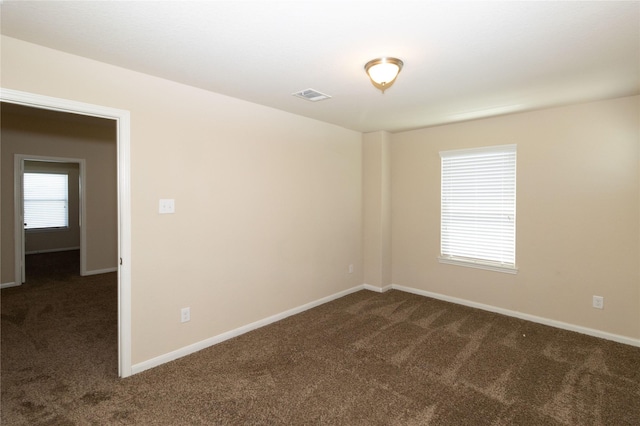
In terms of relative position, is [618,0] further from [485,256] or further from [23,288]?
[23,288]

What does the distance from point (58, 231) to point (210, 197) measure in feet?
26.3

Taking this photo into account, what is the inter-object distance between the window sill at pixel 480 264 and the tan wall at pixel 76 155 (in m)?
5.76

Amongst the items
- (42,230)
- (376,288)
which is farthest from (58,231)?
(376,288)

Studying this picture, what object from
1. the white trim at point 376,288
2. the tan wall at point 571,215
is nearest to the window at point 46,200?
the white trim at point 376,288

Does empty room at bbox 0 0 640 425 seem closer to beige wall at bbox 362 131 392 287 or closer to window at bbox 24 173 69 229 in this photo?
beige wall at bbox 362 131 392 287

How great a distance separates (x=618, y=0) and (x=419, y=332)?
302 centimetres

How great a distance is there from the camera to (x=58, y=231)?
28.9 ft

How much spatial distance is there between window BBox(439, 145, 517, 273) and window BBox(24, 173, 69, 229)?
939cm

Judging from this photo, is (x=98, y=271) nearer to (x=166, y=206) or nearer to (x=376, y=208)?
(x=166, y=206)

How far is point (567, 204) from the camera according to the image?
11.9 ft

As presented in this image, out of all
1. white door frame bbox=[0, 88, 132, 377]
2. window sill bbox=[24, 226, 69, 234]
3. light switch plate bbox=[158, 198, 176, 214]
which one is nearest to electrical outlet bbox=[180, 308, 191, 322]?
white door frame bbox=[0, 88, 132, 377]

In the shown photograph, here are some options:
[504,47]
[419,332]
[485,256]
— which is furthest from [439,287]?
[504,47]

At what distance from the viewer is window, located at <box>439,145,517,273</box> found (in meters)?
4.05

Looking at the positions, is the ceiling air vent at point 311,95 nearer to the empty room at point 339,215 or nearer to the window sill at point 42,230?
the empty room at point 339,215
